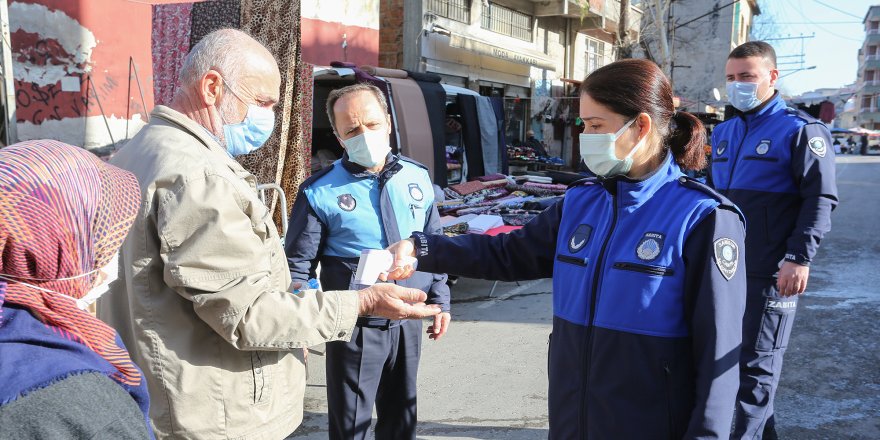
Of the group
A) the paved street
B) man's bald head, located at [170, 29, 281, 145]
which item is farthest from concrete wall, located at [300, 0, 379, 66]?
man's bald head, located at [170, 29, 281, 145]

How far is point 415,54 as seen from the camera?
13.0 metres

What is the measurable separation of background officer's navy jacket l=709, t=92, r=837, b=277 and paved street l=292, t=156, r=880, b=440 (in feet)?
4.08

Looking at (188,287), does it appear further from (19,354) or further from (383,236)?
(383,236)

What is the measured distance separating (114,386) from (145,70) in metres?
6.42

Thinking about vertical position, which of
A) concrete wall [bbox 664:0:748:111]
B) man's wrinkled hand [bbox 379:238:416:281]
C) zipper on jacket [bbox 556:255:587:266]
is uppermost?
concrete wall [bbox 664:0:748:111]

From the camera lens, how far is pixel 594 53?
2147cm

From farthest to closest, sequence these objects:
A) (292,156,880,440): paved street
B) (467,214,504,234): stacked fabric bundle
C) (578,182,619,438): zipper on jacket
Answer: (467,214,504,234): stacked fabric bundle < (292,156,880,440): paved street < (578,182,619,438): zipper on jacket

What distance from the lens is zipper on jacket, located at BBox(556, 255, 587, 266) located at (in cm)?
191

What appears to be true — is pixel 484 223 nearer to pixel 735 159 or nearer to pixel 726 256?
pixel 735 159

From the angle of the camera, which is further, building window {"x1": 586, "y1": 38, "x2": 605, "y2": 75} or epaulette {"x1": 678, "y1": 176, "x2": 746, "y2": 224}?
building window {"x1": 586, "y1": 38, "x2": 605, "y2": 75}

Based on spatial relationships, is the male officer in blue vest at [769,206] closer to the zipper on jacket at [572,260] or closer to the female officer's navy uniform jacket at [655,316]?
the female officer's navy uniform jacket at [655,316]

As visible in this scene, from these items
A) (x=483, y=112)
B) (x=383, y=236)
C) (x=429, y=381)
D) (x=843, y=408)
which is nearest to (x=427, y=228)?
(x=383, y=236)

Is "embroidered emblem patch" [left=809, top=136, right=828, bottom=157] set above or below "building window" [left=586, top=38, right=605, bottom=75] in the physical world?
below

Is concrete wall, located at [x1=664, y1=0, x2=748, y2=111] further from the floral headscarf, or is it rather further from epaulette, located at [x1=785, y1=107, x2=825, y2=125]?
the floral headscarf
